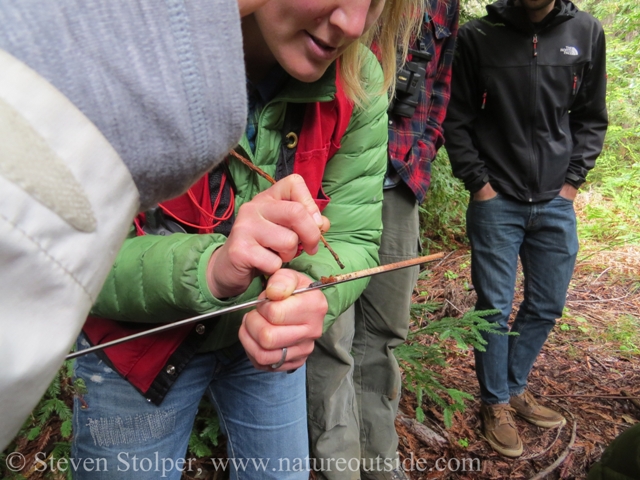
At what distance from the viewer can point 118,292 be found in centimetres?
117

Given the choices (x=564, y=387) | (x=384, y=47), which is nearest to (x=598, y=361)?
(x=564, y=387)

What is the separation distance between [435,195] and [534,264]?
2.02 meters

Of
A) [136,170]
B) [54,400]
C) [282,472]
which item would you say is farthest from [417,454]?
[136,170]

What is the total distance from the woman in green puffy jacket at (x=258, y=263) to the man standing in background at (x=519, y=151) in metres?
1.64

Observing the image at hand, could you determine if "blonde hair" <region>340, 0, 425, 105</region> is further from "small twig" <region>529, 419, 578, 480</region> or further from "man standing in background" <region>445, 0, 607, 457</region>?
"small twig" <region>529, 419, 578, 480</region>

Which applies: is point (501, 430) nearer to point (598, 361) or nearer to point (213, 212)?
point (598, 361)

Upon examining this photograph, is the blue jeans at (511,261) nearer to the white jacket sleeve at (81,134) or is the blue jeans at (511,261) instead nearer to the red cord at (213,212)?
the red cord at (213,212)

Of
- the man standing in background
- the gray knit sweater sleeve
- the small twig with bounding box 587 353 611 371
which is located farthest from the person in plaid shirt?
the small twig with bounding box 587 353 611 371

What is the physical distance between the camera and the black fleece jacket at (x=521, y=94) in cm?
305

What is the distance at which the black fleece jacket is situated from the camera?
10.00 feet

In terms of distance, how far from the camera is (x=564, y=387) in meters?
3.81

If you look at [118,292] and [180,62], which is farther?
[118,292]

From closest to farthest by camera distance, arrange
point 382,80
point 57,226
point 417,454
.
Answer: point 57,226, point 382,80, point 417,454

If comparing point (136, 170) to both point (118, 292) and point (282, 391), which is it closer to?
point (118, 292)
